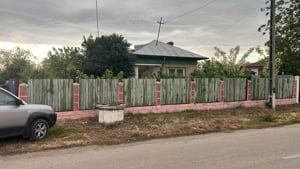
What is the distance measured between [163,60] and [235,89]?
8601mm

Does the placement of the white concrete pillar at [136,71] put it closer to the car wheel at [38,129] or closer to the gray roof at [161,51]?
the gray roof at [161,51]

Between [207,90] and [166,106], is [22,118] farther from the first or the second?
[207,90]

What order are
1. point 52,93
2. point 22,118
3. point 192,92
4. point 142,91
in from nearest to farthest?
point 22,118 → point 52,93 → point 142,91 → point 192,92

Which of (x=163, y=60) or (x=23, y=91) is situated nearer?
(x=23, y=91)

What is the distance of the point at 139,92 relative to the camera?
45.4 feet

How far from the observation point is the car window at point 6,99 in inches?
310

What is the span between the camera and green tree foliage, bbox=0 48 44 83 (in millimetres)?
17439

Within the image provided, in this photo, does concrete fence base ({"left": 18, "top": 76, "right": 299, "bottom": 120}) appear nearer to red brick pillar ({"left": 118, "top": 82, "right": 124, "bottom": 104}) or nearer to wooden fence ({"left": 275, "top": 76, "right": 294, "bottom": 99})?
red brick pillar ({"left": 118, "top": 82, "right": 124, "bottom": 104})

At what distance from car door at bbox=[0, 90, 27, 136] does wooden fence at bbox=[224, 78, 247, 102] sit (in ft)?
36.7

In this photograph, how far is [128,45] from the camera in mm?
20859

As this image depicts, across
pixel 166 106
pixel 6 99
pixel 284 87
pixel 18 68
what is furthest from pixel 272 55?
pixel 18 68

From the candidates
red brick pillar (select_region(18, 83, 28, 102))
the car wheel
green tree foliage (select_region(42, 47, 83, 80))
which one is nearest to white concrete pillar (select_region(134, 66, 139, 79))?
green tree foliage (select_region(42, 47, 83, 80))

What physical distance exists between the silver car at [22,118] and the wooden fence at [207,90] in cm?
842

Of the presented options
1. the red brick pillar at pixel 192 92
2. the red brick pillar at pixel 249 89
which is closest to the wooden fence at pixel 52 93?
the red brick pillar at pixel 192 92
